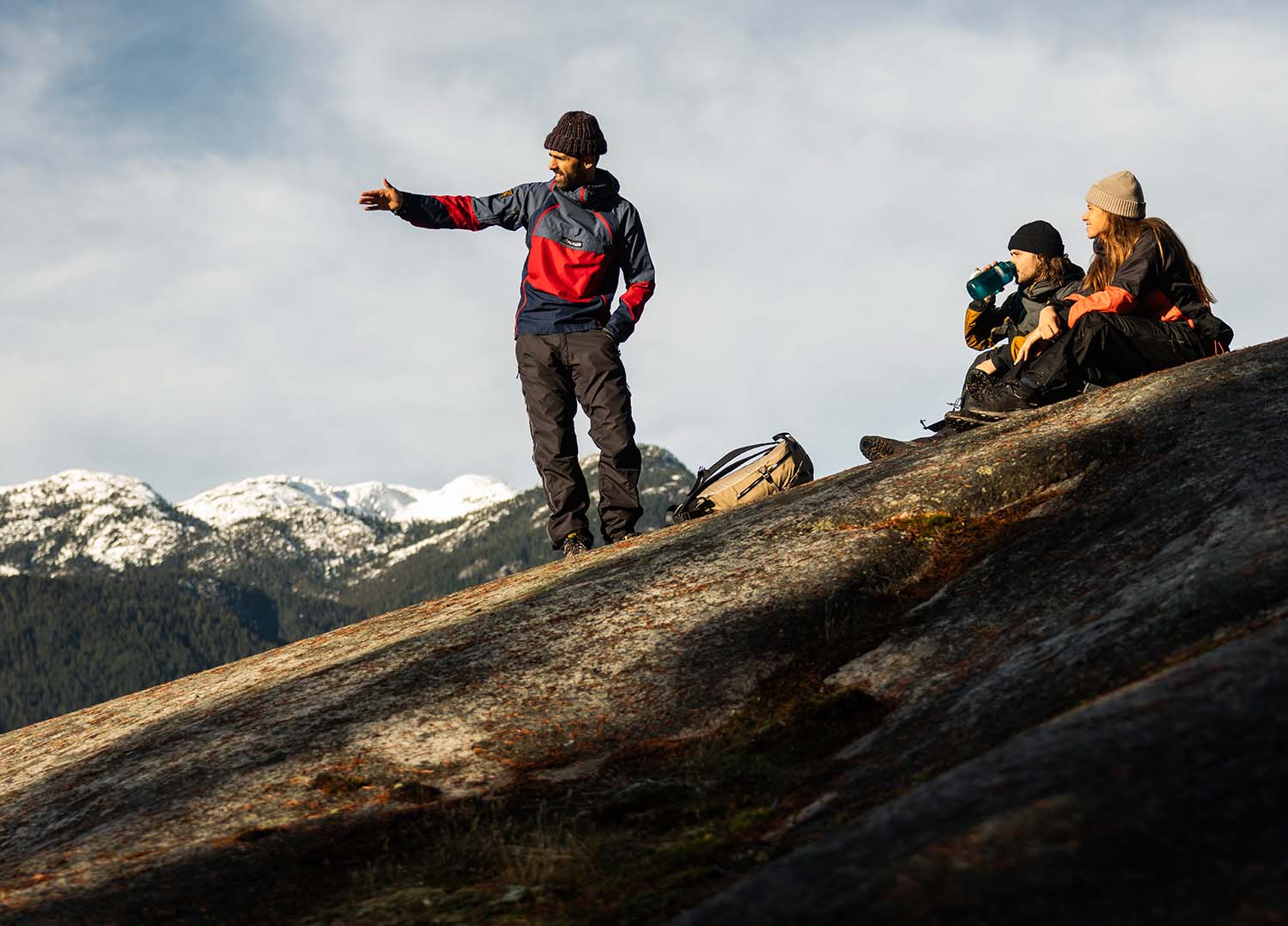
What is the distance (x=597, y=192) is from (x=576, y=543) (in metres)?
3.92

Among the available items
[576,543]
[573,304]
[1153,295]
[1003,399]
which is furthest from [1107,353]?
[576,543]

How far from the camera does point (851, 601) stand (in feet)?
25.6

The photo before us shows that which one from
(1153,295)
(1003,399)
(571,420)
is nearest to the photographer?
(1153,295)

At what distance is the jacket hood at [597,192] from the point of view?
12477 millimetres

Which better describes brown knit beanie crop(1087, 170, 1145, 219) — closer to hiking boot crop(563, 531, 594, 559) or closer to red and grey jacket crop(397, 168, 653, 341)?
red and grey jacket crop(397, 168, 653, 341)

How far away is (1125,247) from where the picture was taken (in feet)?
37.1

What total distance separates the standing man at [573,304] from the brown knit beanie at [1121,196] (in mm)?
4761

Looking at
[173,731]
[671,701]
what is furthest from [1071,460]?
[173,731]

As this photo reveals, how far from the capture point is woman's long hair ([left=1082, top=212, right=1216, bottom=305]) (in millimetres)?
11242

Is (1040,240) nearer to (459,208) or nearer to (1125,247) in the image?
(1125,247)

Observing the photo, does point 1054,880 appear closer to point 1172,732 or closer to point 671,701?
point 1172,732

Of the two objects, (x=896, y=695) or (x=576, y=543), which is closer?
(x=896, y=695)

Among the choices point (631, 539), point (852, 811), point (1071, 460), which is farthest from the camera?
point (631, 539)

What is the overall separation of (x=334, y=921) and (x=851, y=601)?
4.20m
